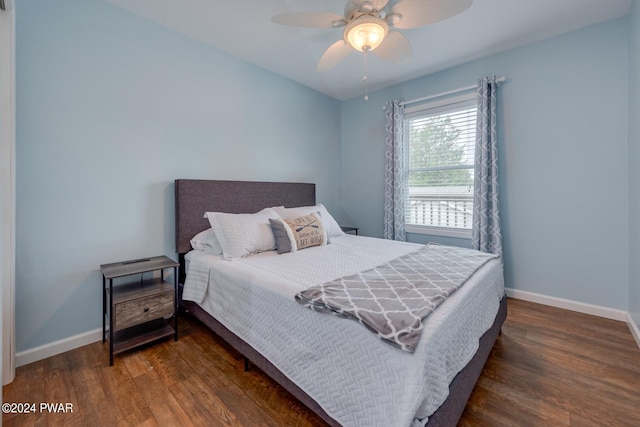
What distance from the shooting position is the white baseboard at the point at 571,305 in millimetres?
2373

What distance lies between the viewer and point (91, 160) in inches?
80.0

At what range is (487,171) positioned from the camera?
9.38 feet

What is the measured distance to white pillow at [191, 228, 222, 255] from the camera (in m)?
2.32

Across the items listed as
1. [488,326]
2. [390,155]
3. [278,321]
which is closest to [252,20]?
[390,155]

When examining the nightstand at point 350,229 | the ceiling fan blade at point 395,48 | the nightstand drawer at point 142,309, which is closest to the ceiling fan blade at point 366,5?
the ceiling fan blade at point 395,48

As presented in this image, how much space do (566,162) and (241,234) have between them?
3.03 m

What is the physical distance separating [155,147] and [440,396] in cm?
260

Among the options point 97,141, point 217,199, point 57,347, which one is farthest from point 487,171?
point 57,347

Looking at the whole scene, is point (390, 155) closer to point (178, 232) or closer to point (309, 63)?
point (309, 63)

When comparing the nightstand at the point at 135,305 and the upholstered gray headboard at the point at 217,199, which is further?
the upholstered gray headboard at the point at 217,199

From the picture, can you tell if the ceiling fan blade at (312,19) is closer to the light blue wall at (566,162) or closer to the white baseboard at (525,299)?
the light blue wall at (566,162)

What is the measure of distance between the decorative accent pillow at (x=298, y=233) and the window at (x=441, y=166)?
1.54 meters

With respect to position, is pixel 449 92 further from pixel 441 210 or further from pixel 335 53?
pixel 335 53

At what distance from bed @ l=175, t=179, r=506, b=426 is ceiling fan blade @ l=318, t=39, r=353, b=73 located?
1603 millimetres
